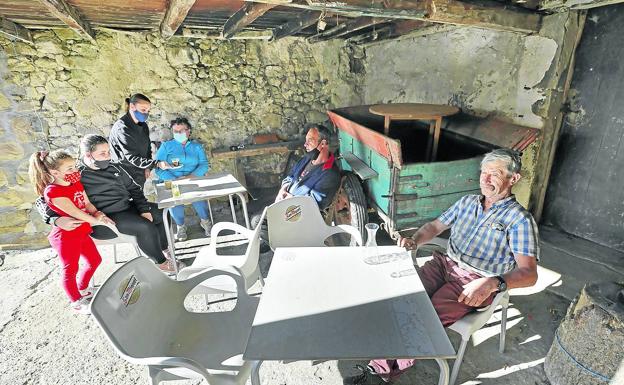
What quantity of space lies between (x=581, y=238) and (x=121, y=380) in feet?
14.6

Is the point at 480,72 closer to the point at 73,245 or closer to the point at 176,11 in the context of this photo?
the point at 176,11

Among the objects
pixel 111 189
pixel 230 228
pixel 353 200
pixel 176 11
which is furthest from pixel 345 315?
pixel 176 11

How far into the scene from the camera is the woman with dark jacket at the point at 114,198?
2557 millimetres

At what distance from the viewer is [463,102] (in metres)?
3.91

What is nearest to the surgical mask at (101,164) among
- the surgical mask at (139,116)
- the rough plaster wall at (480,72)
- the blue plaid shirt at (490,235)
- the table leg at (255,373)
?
the surgical mask at (139,116)

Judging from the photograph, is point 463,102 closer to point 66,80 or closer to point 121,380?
point 121,380

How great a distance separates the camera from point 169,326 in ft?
5.55

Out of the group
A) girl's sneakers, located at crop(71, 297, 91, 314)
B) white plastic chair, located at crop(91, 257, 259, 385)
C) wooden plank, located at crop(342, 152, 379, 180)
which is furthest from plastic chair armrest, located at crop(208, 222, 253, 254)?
wooden plank, located at crop(342, 152, 379, 180)

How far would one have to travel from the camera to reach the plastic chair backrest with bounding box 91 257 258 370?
136cm

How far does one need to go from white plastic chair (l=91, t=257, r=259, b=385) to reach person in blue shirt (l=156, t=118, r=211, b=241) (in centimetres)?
221

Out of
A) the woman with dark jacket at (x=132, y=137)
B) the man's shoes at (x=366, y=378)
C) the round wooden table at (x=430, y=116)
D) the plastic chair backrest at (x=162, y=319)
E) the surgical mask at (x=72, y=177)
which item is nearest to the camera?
the plastic chair backrest at (x=162, y=319)

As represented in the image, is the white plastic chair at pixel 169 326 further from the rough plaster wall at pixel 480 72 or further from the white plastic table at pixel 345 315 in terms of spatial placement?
the rough plaster wall at pixel 480 72

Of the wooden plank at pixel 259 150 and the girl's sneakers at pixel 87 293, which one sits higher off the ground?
Result: the wooden plank at pixel 259 150

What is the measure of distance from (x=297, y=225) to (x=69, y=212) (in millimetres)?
1773
